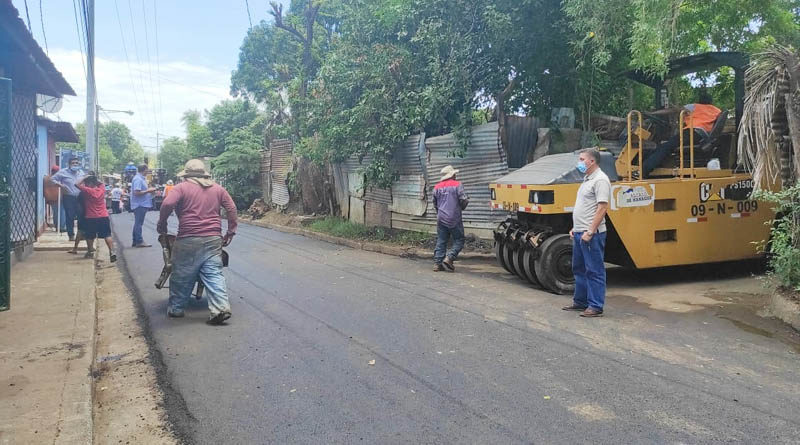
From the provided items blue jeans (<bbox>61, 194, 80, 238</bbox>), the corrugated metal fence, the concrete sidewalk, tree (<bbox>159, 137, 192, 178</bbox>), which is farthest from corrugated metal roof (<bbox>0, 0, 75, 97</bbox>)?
tree (<bbox>159, 137, 192, 178</bbox>)

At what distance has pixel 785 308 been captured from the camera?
246 inches

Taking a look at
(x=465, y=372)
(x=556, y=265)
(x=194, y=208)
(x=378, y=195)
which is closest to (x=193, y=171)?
(x=194, y=208)

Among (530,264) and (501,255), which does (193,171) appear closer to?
(530,264)

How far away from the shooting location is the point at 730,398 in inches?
164

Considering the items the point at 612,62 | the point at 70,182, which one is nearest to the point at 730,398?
the point at 612,62

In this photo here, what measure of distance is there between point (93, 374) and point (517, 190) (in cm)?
560

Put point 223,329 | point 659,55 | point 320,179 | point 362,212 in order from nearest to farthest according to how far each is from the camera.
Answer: point 223,329 → point 659,55 → point 362,212 → point 320,179

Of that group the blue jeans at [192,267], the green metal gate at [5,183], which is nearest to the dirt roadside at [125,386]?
the blue jeans at [192,267]

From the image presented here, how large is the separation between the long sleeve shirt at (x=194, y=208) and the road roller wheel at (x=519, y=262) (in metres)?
4.00

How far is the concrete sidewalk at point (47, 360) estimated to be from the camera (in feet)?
12.1

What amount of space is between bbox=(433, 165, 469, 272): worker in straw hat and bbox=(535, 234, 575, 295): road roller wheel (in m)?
2.05

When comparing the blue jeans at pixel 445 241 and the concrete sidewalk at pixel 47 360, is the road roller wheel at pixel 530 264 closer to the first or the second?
the blue jeans at pixel 445 241

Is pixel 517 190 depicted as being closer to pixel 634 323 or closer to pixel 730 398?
pixel 634 323

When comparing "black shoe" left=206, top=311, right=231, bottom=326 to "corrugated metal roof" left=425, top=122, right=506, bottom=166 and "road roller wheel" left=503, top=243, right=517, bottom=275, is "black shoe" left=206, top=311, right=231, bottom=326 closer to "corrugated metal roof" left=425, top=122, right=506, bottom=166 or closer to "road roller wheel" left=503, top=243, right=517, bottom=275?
"road roller wheel" left=503, top=243, right=517, bottom=275
